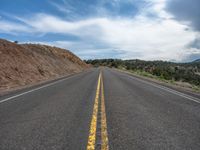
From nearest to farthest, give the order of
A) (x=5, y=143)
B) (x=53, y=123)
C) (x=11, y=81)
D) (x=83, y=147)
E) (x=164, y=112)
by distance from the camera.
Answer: (x=83, y=147) → (x=5, y=143) → (x=53, y=123) → (x=164, y=112) → (x=11, y=81)

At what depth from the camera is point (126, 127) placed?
196 inches

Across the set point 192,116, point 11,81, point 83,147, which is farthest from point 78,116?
point 11,81

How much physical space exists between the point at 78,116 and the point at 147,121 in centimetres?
192

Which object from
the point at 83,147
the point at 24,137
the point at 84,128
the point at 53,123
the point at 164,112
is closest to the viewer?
the point at 83,147

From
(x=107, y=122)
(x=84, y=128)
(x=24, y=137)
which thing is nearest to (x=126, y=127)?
(x=107, y=122)

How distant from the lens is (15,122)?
5.48 m

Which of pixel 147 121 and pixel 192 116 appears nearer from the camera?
pixel 147 121

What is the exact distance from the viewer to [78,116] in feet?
19.6

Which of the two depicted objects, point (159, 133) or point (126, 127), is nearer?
point (159, 133)

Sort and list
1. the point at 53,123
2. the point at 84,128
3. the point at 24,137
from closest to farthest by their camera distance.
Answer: the point at 24,137
the point at 84,128
the point at 53,123

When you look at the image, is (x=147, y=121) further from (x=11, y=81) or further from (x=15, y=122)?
(x=11, y=81)

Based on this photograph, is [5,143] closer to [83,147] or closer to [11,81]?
[83,147]

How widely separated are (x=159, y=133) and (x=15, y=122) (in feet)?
11.9

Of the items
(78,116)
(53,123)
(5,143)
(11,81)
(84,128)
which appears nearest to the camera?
(5,143)
